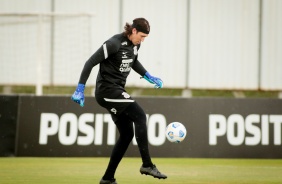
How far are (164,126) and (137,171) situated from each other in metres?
2.92

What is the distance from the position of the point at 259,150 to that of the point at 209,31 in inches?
153

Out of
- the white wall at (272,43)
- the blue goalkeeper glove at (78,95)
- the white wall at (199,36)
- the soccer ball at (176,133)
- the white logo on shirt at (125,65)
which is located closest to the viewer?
the blue goalkeeper glove at (78,95)

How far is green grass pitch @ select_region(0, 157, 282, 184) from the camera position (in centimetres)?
984

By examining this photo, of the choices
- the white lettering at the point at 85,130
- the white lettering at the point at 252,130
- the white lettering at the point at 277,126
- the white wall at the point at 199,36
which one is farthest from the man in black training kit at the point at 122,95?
the white wall at the point at 199,36

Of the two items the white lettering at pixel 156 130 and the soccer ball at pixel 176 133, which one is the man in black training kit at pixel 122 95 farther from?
the white lettering at pixel 156 130

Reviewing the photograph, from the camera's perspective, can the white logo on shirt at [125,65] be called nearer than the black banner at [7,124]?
Yes

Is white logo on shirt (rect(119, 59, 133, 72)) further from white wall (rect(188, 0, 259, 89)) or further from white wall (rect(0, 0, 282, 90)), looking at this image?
white wall (rect(188, 0, 259, 89))

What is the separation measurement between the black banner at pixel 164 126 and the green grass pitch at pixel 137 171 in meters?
0.40

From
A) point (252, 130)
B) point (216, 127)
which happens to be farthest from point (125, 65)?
point (252, 130)

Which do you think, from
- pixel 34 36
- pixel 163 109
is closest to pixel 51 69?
pixel 34 36

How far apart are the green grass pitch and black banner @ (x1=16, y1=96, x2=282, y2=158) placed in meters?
0.40

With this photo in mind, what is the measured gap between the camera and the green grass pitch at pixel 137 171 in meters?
9.84

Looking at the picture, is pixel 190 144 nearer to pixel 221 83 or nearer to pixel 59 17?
pixel 221 83

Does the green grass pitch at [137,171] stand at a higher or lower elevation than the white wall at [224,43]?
lower
